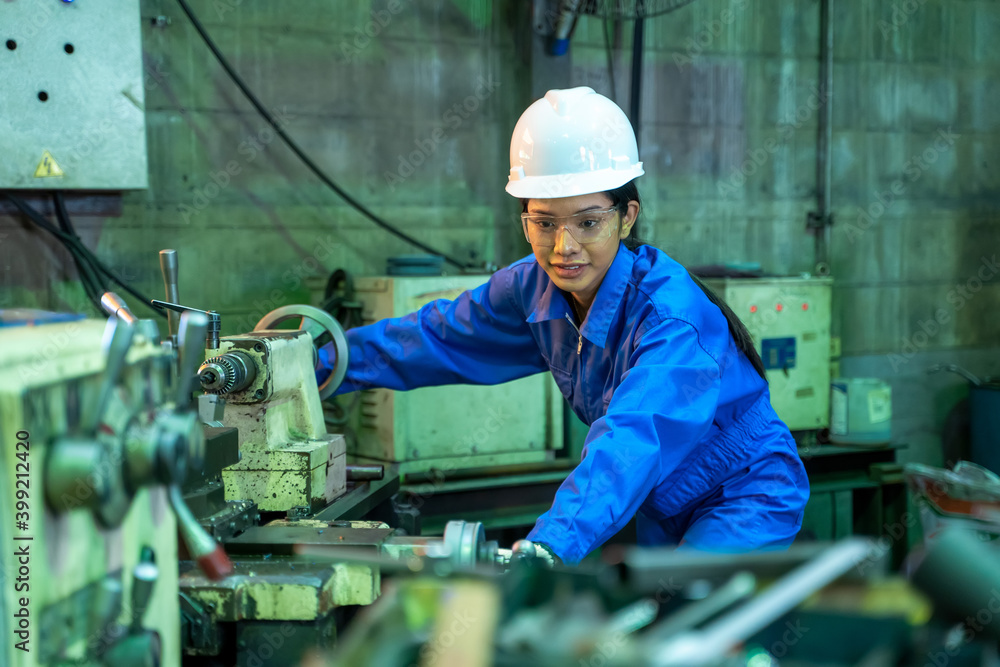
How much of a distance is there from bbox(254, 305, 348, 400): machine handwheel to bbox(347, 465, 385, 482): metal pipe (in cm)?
16

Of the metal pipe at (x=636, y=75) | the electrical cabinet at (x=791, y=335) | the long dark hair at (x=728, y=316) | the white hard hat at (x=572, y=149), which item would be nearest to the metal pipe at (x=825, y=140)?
the electrical cabinet at (x=791, y=335)

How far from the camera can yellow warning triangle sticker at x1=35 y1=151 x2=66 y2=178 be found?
222 cm

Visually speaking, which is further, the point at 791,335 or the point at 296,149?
the point at 791,335

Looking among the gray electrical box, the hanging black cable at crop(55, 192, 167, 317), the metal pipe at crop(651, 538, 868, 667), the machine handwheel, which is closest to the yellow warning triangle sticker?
the gray electrical box

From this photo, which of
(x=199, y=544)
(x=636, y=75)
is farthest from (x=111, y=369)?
(x=636, y=75)

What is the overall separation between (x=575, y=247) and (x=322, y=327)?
0.53 m

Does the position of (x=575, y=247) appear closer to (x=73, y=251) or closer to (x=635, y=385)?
(x=635, y=385)

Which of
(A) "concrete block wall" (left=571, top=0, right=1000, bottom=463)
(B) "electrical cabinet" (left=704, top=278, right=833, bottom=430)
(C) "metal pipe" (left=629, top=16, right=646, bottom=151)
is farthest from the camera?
(A) "concrete block wall" (left=571, top=0, right=1000, bottom=463)

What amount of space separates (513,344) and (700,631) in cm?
A: 121

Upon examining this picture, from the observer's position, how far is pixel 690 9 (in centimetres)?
322

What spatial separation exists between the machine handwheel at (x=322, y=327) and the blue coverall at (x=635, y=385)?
4 centimetres

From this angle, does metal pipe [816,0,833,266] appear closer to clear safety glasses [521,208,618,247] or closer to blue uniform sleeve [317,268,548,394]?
blue uniform sleeve [317,268,548,394]

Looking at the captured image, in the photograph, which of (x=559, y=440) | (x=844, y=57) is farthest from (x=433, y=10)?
(x=844, y=57)

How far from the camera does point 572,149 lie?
1.45 metres
